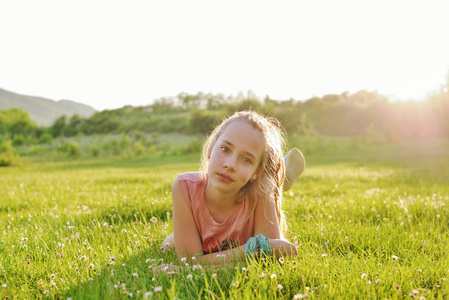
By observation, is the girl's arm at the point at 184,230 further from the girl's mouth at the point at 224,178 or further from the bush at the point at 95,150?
the bush at the point at 95,150

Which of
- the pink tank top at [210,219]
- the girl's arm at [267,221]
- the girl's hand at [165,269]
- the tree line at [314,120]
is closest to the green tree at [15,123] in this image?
the tree line at [314,120]

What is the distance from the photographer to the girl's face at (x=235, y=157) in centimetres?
336

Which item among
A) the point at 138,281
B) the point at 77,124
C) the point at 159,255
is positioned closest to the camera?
the point at 138,281

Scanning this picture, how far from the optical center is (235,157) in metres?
3.37

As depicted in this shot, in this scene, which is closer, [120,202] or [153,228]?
[153,228]

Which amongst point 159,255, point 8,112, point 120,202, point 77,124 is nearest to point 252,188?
point 159,255

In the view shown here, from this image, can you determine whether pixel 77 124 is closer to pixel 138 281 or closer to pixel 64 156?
pixel 64 156

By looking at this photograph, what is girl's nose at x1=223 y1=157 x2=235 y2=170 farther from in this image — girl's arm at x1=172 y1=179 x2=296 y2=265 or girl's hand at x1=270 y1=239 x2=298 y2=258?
girl's hand at x1=270 y1=239 x2=298 y2=258

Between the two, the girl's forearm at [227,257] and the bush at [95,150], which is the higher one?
the girl's forearm at [227,257]

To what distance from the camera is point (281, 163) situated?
3.96 meters

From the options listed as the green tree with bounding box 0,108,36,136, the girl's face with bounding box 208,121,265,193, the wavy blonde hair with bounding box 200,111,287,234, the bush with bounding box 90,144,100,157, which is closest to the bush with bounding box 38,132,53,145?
the green tree with bounding box 0,108,36,136

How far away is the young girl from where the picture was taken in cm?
342

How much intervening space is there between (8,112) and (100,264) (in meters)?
73.5

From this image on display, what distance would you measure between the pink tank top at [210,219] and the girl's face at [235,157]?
321 millimetres
